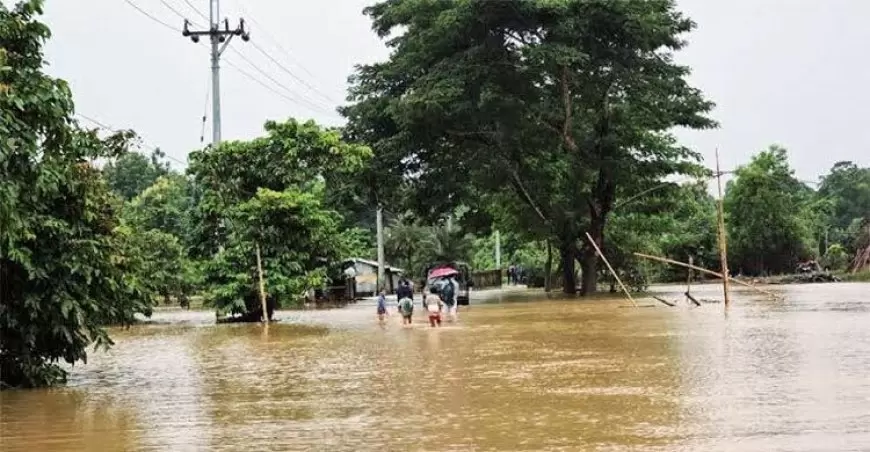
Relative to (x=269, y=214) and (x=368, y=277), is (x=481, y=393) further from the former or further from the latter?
(x=368, y=277)

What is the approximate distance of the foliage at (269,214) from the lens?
2827 centimetres

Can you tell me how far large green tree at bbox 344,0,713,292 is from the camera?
3609 cm

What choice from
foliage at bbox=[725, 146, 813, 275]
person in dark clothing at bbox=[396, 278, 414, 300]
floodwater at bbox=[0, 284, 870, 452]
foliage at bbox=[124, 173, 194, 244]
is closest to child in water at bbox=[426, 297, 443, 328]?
person in dark clothing at bbox=[396, 278, 414, 300]

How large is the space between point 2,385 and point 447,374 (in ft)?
21.2

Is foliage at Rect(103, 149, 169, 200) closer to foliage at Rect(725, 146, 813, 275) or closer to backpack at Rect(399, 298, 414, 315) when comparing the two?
foliage at Rect(725, 146, 813, 275)

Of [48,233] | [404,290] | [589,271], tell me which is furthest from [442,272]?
[48,233]

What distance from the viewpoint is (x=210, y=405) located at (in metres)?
11.6

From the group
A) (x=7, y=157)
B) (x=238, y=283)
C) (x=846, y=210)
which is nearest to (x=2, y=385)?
(x=7, y=157)

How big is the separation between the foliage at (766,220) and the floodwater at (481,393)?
130 feet

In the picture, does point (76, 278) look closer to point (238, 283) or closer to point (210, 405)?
point (210, 405)

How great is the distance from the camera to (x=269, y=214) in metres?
28.3

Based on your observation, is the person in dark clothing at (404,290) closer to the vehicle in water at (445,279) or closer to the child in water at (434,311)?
the child in water at (434,311)

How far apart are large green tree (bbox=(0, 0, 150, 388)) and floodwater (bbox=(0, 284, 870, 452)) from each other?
927mm

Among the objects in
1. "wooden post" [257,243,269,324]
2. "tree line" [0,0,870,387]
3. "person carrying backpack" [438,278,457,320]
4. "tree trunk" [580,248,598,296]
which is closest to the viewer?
"tree line" [0,0,870,387]
